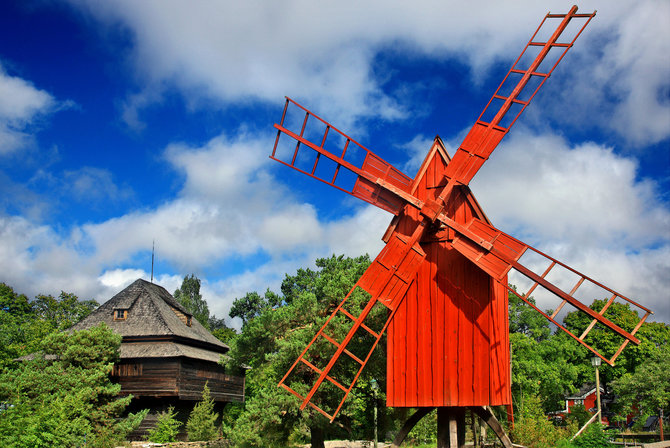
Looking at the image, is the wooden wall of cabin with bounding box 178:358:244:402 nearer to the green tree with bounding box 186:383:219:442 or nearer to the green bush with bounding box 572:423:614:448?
the green tree with bounding box 186:383:219:442

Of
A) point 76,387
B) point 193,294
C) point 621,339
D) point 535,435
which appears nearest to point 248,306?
point 76,387

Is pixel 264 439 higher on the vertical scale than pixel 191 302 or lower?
lower

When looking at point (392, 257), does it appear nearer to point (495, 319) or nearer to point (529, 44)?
point (495, 319)

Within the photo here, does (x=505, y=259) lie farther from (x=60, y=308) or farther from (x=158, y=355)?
(x=60, y=308)

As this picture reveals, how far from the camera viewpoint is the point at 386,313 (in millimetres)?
18234

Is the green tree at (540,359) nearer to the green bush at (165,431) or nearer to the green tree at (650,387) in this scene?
the green tree at (650,387)

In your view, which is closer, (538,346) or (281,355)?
(281,355)

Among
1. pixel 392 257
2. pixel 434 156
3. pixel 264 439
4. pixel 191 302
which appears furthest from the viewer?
pixel 191 302

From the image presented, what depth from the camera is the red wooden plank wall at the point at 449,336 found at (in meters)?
12.3

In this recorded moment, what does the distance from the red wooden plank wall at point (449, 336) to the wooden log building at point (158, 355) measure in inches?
657

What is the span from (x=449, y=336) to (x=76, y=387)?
1909cm

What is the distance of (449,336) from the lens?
12492 mm

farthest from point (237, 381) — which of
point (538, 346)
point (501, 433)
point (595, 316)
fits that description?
point (595, 316)

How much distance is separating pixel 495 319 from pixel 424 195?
3371 mm
